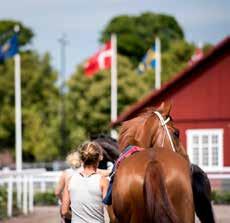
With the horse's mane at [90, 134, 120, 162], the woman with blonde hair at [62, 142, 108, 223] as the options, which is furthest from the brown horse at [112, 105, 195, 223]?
the horse's mane at [90, 134, 120, 162]

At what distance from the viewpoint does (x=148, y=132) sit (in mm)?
11070

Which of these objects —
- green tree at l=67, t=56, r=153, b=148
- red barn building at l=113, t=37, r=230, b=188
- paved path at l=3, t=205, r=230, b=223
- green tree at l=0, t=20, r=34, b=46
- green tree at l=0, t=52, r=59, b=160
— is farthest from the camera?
green tree at l=0, t=20, r=34, b=46

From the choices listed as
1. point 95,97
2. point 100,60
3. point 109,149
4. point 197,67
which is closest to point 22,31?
point 95,97

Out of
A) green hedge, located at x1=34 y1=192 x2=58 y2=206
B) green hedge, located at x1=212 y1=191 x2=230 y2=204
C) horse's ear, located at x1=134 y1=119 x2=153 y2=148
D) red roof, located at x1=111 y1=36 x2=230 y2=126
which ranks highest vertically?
red roof, located at x1=111 y1=36 x2=230 y2=126

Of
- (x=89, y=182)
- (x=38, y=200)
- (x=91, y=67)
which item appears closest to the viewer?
(x=89, y=182)

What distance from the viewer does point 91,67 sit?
40844 millimetres

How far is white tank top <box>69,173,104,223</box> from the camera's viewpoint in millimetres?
9906

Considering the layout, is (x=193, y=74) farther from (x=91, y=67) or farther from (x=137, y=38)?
(x=137, y=38)

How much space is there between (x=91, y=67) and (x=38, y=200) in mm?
11470

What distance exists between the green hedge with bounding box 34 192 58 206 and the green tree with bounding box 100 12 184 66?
3191 inches

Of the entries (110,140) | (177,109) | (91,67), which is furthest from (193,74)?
(110,140)

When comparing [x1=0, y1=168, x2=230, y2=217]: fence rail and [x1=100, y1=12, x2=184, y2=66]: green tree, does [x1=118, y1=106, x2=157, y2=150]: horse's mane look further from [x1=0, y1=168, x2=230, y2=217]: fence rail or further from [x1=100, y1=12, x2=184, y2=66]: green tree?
[x1=100, y1=12, x2=184, y2=66]: green tree

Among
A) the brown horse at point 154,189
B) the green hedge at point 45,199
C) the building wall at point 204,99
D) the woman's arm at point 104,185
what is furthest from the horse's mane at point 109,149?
the building wall at point 204,99

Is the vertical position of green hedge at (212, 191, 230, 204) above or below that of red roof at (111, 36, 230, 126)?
below
